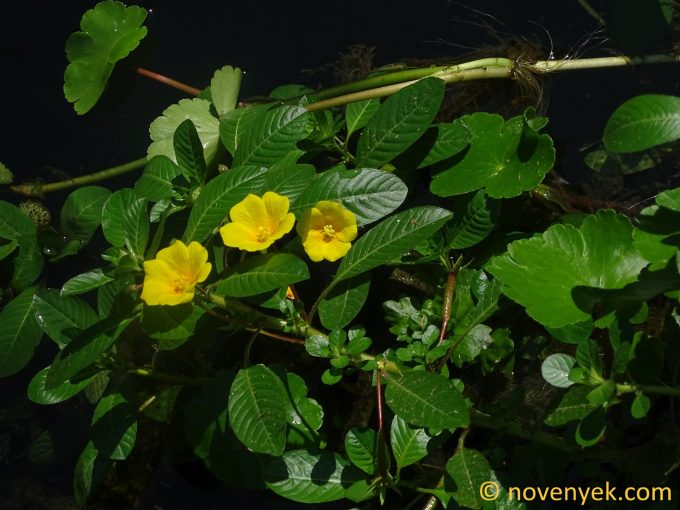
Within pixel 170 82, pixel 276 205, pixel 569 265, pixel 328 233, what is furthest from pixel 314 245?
pixel 170 82

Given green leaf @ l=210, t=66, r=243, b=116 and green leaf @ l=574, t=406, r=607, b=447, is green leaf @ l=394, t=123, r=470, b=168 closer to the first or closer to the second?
green leaf @ l=210, t=66, r=243, b=116

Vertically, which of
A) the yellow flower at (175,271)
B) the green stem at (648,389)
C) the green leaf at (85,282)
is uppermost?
the yellow flower at (175,271)

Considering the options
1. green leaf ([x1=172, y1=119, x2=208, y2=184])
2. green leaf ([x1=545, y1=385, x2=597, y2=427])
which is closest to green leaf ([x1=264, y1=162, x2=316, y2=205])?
green leaf ([x1=172, y1=119, x2=208, y2=184])

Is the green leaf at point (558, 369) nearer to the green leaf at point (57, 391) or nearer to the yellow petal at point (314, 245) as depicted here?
the yellow petal at point (314, 245)

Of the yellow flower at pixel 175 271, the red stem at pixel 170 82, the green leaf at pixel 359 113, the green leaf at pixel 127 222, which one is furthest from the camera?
the red stem at pixel 170 82

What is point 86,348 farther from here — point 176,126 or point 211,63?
point 211,63

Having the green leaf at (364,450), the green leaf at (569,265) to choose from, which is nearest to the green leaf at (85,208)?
the green leaf at (364,450)

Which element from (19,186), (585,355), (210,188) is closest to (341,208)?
(210,188)
